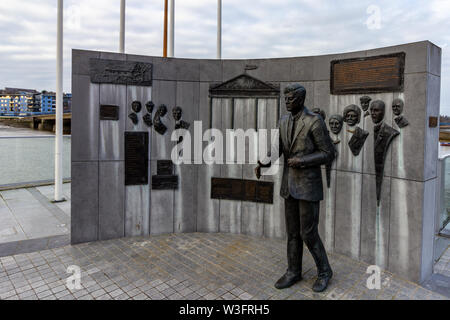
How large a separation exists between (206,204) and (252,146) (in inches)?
62.1

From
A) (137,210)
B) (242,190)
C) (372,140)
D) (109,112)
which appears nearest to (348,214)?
(372,140)

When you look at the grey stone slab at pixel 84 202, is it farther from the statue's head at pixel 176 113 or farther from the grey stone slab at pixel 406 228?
the grey stone slab at pixel 406 228

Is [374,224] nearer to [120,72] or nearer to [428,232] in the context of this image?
[428,232]

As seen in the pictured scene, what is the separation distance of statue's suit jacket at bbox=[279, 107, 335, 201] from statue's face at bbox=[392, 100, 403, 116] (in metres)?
1.41

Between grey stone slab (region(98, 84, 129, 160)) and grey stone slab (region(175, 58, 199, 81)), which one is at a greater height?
grey stone slab (region(175, 58, 199, 81))

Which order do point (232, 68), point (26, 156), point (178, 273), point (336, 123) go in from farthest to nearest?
point (26, 156)
point (232, 68)
point (336, 123)
point (178, 273)

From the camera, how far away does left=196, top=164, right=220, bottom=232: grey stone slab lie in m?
6.46

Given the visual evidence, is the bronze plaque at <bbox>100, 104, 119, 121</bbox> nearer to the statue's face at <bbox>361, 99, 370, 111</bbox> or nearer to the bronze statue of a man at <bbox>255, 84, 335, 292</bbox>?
the bronze statue of a man at <bbox>255, 84, 335, 292</bbox>

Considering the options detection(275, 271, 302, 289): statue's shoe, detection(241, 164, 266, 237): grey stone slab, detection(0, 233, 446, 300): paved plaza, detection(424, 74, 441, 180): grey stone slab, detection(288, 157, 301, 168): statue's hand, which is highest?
detection(424, 74, 441, 180): grey stone slab

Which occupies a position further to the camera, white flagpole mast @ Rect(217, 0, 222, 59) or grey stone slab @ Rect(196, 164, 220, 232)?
white flagpole mast @ Rect(217, 0, 222, 59)

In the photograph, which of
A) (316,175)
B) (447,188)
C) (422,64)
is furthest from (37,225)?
(447,188)

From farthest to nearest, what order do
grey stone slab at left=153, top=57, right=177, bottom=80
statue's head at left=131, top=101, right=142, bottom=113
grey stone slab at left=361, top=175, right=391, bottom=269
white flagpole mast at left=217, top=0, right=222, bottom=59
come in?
white flagpole mast at left=217, top=0, right=222, bottom=59 < grey stone slab at left=153, top=57, right=177, bottom=80 < statue's head at left=131, top=101, right=142, bottom=113 < grey stone slab at left=361, top=175, right=391, bottom=269

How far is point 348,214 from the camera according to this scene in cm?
522

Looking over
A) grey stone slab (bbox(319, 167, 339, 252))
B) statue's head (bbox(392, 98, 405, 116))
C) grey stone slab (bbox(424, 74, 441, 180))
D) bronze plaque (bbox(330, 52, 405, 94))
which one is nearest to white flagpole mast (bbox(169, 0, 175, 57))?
bronze plaque (bbox(330, 52, 405, 94))
